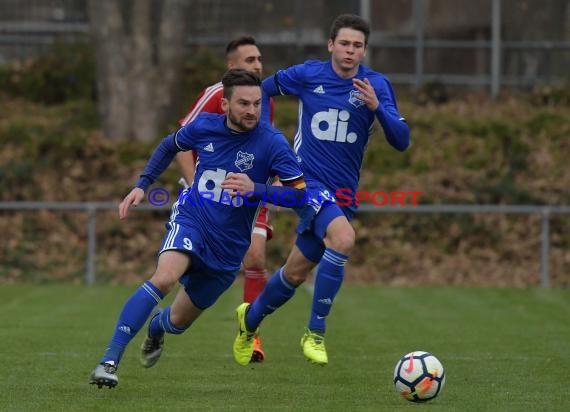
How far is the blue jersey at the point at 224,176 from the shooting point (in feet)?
23.4

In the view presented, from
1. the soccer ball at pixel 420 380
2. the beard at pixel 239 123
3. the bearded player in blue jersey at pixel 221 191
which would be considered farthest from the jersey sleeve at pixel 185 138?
the soccer ball at pixel 420 380

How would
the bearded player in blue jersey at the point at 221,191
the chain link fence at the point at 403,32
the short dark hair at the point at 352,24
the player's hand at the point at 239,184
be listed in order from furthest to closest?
1. the chain link fence at the point at 403,32
2. the short dark hair at the point at 352,24
3. the bearded player in blue jersey at the point at 221,191
4. the player's hand at the point at 239,184

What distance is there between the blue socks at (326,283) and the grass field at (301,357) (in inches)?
12.8

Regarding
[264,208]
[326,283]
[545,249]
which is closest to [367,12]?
[545,249]

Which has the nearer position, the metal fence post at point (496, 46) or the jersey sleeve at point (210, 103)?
the jersey sleeve at point (210, 103)

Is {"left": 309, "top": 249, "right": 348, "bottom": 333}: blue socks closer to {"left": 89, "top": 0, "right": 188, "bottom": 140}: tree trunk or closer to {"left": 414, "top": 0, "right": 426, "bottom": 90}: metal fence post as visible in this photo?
{"left": 89, "top": 0, "right": 188, "bottom": 140}: tree trunk

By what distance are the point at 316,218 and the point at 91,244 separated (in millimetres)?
8099

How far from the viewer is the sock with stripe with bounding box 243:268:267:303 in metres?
8.86

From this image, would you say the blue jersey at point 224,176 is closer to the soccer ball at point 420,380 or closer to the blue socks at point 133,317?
the blue socks at point 133,317

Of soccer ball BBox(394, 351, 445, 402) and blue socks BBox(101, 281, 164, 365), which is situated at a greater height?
blue socks BBox(101, 281, 164, 365)

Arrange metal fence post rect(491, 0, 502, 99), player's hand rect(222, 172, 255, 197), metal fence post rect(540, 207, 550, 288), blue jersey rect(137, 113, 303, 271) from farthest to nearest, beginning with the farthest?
1. metal fence post rect(491, 0, 502, 99)
2. metal fence post rect(540, 207, 550, 288)
3. blue jersey rect(137, 113, 303, 271)
4. player's hand rect(222, 172, 255, 197)

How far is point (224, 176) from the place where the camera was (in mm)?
7160

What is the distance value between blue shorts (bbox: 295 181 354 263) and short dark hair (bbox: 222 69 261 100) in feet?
3.97

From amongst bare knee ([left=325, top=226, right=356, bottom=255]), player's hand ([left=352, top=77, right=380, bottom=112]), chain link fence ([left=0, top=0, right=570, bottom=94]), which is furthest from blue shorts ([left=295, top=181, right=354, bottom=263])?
chain link fence ([left=0, top=0, right=570, bottom=94])
